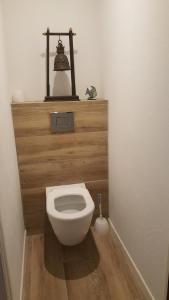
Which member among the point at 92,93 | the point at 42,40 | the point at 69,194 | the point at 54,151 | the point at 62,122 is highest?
the point at 42,40

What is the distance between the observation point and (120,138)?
1.76 meters

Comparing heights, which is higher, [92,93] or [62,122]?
[92,93]

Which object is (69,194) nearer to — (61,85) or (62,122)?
(62,122)

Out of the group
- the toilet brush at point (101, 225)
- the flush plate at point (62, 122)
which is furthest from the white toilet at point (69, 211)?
the flush plate at point (62, 122)

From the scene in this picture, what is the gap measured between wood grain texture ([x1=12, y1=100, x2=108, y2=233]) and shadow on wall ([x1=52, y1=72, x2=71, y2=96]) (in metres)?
0.26

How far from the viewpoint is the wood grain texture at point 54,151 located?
6.36ft

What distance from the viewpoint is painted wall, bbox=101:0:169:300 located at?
1.15 m

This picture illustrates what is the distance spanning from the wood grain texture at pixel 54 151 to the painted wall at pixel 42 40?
0.26 metres

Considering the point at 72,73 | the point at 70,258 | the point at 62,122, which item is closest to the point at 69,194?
the point at 70,258

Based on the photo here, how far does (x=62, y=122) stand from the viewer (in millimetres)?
1975

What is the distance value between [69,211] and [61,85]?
1.15 m

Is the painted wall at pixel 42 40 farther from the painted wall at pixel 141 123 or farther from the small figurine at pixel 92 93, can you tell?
the painted wall at pixel 141 123

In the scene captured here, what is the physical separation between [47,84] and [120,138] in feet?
2.59

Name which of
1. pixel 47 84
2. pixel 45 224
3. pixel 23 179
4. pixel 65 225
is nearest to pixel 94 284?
pixel 65 225
